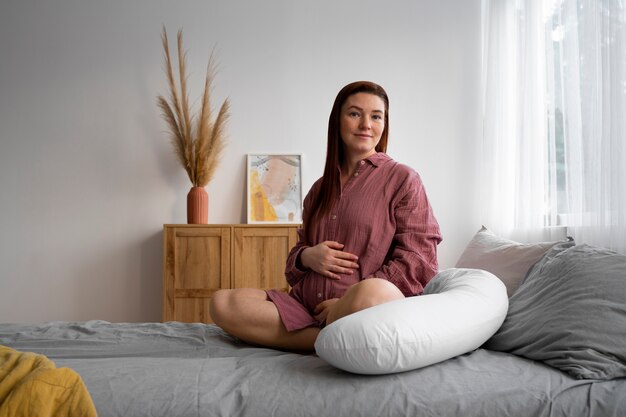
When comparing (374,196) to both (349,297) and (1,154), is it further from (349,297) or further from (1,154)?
(1,154)

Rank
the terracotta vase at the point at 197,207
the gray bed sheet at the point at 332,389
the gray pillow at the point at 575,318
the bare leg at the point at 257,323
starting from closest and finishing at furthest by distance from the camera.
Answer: the gray bed sheet at the point at 332,389, the gray pillow at the point at 575,318, the bare leg at the point at 257,323, the terracotta vase at the point at 197,207

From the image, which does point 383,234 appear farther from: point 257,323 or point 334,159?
point 257,323

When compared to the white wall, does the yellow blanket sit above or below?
below

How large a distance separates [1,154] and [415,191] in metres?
3.41

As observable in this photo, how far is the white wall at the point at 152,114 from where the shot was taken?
413cm

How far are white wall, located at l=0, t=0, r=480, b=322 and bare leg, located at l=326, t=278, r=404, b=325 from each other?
8.79 feet

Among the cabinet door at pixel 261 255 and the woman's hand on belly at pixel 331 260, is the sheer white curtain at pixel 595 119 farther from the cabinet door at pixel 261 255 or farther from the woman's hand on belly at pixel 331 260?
the cabinet door at pixel 261 255

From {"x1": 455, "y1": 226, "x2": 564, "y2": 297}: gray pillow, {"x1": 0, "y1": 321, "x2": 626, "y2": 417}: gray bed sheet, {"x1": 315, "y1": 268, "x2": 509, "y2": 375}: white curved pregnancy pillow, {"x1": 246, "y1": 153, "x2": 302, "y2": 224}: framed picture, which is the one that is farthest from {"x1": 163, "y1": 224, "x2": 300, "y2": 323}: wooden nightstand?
{"x1": 315, "y1": 268, "x2": 509, "y2": 375}: white curved pregnancy pillow

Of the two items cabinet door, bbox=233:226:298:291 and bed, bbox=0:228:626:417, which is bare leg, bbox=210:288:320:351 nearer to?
bed, bbox=0:228:626:417

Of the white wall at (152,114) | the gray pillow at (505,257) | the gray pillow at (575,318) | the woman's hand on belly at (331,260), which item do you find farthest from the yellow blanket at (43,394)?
the white wall at (152,114)

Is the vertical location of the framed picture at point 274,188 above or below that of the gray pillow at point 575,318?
above

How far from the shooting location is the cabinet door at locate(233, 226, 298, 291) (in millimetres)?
3719

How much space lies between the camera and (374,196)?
6.13 ft

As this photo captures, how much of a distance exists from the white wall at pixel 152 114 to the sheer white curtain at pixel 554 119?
0.34 metres
